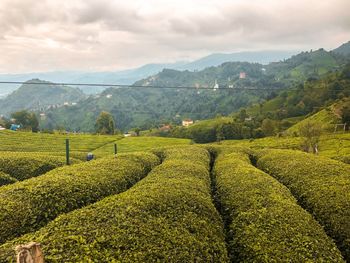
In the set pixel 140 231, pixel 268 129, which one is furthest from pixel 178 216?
pixel 268 129

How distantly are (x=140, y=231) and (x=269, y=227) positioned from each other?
481 cm

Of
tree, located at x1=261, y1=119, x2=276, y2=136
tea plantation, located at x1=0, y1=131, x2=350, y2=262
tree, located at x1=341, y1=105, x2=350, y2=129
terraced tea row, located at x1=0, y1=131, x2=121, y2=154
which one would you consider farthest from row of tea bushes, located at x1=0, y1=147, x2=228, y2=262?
tree, located at x1=261, y1=119, x2=276, y2=136

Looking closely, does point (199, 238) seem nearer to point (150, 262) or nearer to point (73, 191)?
point (150, 262)

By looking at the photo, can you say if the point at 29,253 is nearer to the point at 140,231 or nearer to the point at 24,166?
the point at 140,231

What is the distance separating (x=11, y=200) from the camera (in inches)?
460

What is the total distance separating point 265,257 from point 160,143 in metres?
60.2

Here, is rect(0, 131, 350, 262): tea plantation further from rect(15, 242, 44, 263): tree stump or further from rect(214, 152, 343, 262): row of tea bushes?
rect(15, 242, 44, 263): tree stump

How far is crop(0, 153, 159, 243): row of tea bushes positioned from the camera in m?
10.8

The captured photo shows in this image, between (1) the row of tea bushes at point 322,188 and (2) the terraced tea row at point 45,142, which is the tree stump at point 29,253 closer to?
(1) the row of tea bushes at point 322,188

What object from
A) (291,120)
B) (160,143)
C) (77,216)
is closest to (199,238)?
(77,216)

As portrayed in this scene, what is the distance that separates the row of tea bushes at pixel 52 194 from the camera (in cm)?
1079

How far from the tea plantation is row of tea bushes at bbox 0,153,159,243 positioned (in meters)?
0.03

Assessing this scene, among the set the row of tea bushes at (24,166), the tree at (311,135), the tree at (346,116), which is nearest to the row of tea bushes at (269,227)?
the row of tea bushes at (24,166)

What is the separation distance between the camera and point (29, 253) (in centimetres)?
549
